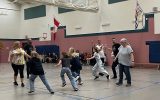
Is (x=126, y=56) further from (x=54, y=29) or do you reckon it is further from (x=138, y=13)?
(x=54, y=29)

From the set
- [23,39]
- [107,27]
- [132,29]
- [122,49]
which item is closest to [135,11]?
[132,29]

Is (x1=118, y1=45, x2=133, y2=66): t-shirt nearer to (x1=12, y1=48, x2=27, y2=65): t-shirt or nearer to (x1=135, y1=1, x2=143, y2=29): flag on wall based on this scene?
(x1=12, y1=48, x2=27, y2=65): t-shirt

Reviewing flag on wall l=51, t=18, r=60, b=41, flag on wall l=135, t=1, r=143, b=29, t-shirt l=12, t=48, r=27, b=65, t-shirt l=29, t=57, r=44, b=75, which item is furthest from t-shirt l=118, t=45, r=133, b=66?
flag on wall l=51, t=18, r=60, b=41

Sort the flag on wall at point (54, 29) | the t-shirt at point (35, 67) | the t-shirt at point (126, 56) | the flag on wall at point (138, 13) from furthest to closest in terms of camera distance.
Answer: the flag on wall at point (54, 29), the flag on wall at point (138, 13), the t-shirt at point (126, 56), the t-shirt at point (35, 67)

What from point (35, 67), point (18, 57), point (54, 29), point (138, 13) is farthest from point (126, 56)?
point (54, 29)

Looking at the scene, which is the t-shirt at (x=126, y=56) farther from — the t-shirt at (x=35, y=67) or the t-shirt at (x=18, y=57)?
the t-shirt at (x=18, y=57)

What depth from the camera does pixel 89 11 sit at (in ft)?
71.8

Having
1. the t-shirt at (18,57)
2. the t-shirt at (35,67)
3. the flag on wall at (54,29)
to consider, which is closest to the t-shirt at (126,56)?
the t-shirt at (35,67)

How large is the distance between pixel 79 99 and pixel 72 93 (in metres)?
0.98

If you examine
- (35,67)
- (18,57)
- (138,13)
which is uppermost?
(138,13)

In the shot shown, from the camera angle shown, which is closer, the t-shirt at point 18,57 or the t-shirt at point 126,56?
the t-shirt at point 126,56

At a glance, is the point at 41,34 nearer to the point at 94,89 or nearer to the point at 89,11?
the point at 89,11

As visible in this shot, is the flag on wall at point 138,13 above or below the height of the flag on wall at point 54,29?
above

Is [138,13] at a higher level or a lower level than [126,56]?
higher
